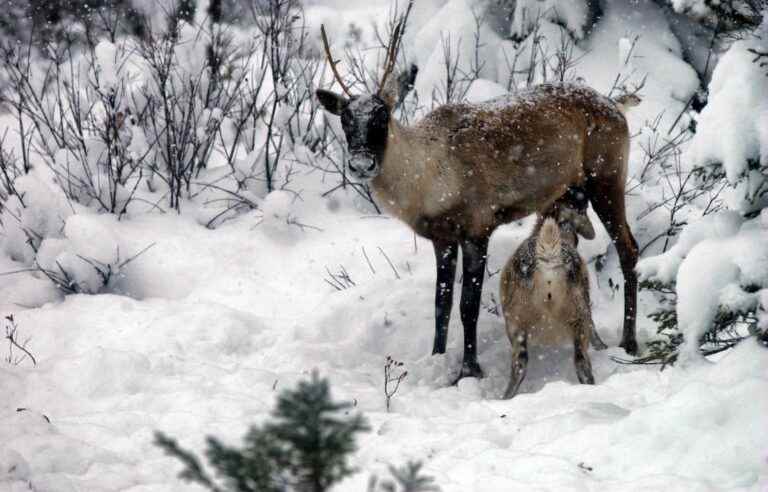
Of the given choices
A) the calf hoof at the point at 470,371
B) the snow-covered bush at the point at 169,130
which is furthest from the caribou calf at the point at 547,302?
the snow-covered bush at the point at 169,130

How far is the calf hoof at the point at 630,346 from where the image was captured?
576 cm

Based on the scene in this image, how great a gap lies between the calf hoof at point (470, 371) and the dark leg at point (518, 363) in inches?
15.8

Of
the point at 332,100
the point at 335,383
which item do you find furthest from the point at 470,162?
the point at 335,383

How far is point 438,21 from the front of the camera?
29.2 feet

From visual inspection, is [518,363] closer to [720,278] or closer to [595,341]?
[595,341]

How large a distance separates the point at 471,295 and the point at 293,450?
4171 mm

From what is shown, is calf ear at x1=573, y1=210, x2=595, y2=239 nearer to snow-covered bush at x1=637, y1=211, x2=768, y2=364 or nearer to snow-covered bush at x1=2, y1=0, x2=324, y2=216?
snow-covered bush at x1=637, y1=211, x2=768, y2=364

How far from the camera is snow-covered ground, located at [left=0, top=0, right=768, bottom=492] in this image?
305cm

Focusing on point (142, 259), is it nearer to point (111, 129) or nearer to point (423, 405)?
point (111, 129)

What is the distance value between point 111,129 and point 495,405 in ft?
17.1

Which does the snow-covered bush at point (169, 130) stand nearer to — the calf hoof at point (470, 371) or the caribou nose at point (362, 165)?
the caribou nose at point (362, 165)

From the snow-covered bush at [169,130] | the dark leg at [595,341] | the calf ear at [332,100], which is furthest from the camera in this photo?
the snow-covered bush at [169,130]

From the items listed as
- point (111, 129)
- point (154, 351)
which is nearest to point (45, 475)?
point (154, 351)

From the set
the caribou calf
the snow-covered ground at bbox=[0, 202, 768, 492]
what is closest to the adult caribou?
the caribou calf
